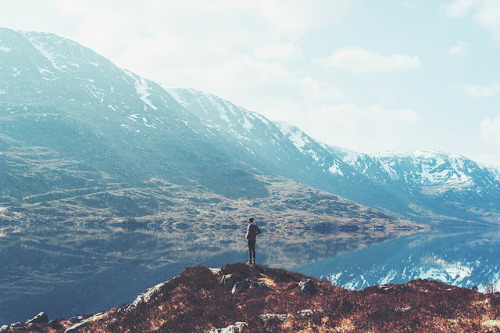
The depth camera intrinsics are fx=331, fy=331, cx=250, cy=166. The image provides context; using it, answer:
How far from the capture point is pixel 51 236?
13475 centimetres

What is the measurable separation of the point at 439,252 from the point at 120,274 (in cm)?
A: 16347

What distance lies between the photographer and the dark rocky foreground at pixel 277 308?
14.8 metres

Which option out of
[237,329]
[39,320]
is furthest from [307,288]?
[39,320]

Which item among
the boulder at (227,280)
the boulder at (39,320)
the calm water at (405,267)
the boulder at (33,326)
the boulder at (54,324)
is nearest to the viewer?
the boulder at (227,280)

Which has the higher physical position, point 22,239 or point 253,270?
point 253,270

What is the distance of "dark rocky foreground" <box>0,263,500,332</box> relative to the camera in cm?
1484

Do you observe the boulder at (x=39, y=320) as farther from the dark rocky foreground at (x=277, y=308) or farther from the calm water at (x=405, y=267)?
the calm water at (x=405, y=267)

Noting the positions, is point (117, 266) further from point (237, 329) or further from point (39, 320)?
point (237, 329)

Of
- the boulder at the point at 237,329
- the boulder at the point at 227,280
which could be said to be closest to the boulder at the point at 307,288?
the boulder at the point at 227,280

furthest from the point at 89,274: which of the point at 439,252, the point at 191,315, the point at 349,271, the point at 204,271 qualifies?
the point at 439,252

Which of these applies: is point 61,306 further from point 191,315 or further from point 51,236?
point 51,236

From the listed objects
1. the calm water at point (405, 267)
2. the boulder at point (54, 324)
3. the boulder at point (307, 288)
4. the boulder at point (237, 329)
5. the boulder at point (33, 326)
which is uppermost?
the boulder at point (237, 329)

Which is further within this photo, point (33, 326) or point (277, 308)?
point (33, 326)

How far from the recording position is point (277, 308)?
1867 centimetres
